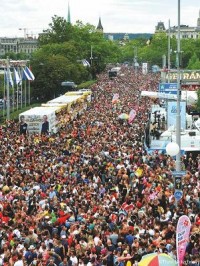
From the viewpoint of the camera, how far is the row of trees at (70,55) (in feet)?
280

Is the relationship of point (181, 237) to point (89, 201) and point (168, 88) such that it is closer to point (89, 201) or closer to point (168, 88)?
point (89, 201)

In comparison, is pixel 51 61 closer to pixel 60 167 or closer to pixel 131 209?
pixel 60 167

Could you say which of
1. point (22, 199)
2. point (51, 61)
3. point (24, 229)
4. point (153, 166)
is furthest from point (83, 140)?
point (51, 61)

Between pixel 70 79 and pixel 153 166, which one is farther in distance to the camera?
pixel 70 79

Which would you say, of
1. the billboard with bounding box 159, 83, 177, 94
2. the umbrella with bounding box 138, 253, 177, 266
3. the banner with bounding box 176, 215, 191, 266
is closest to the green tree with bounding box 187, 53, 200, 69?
the billboard with bounding box 159, 83, 177, 94

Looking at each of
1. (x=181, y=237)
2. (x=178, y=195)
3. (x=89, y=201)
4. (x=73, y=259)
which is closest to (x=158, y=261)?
(x=181, y=237)

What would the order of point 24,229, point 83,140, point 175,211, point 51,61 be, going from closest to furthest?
point 24,229, point 175,211, point 83,140, point 51,61

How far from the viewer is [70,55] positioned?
101562 mm

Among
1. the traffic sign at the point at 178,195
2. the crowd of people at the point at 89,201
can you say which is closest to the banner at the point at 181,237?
the crowd of people at the point at 89,201

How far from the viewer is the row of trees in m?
85.3

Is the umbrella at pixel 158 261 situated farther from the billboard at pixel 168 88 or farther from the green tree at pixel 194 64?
the green tree at pixel 194 64

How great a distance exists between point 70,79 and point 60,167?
60.6 m

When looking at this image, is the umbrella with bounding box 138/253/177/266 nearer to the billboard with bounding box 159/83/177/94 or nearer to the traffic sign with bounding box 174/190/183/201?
the traffic sign with bounding box 174/190/183/201

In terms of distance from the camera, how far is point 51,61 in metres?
86.6
